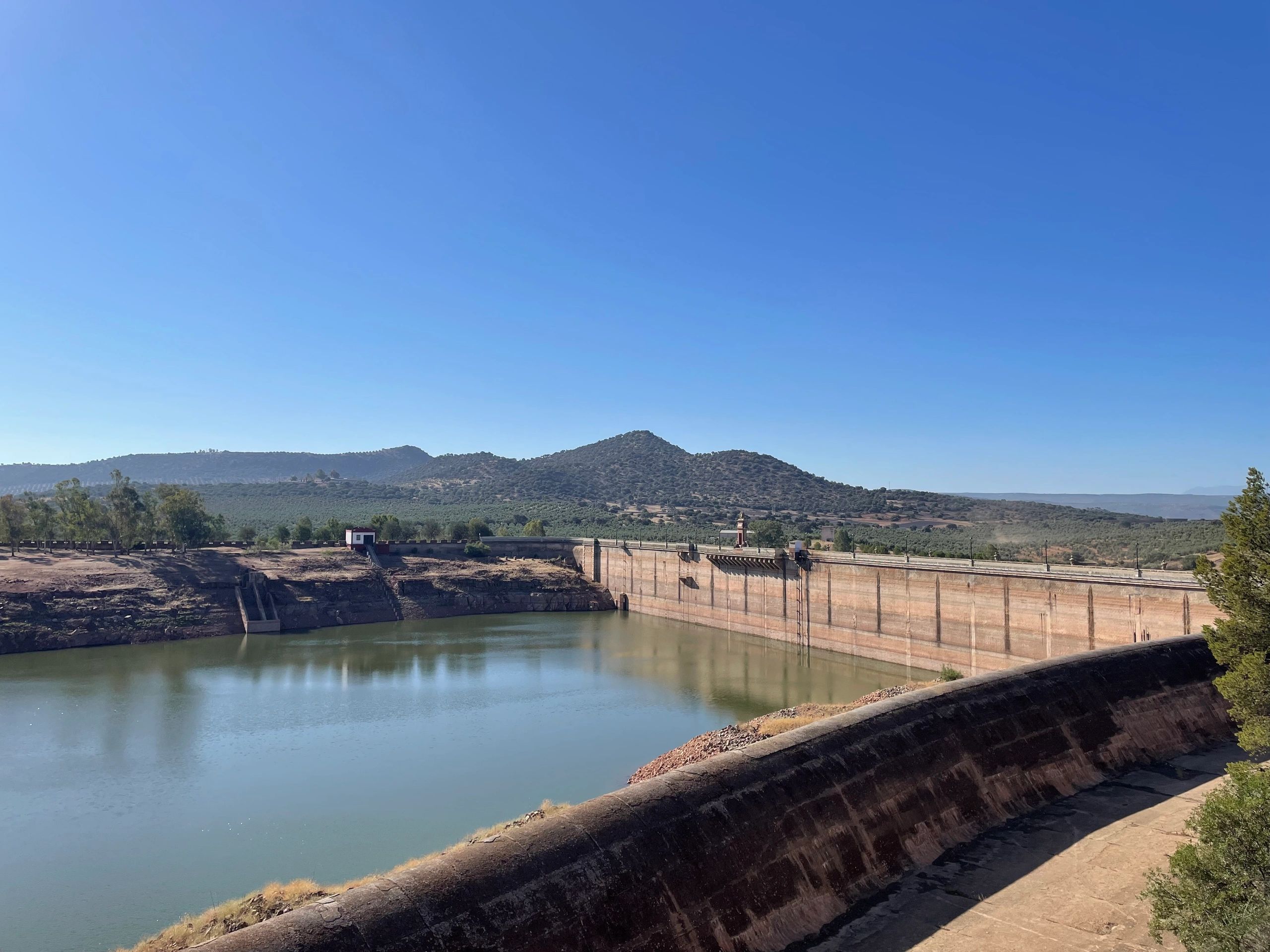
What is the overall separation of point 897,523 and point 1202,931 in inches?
5766

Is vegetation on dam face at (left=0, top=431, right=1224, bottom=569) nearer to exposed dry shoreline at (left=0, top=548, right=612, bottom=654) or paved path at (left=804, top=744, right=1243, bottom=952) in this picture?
exposed dry shoreline at (left=0, top=548, right=612, bottom=654)

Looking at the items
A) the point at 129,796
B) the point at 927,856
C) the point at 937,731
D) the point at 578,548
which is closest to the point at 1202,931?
the point at 927,856

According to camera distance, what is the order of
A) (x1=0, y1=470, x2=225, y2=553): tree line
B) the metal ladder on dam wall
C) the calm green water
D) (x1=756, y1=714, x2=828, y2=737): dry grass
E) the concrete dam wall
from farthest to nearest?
(x1=0, y1=470, x2=225, y2=553): tree line
the metal ladder on dam wall
the concrete dam wall
(x1=756, y1=714, x2=828, y2=737): dry grass
the calm green water

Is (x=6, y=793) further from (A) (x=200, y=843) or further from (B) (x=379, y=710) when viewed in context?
(B) (x=379, y=710)

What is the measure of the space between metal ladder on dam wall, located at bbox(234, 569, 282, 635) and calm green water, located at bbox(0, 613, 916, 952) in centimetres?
325

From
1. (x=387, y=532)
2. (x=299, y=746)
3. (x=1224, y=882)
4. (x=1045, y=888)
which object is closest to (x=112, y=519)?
(x=387, y=532)

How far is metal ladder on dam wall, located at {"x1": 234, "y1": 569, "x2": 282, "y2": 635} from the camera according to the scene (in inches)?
2394

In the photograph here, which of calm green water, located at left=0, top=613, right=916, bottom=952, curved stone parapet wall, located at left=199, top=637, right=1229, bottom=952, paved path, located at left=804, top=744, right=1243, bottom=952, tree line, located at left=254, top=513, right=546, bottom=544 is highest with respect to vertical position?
tree line, located at left=254, top=513, right=546, bottom=544

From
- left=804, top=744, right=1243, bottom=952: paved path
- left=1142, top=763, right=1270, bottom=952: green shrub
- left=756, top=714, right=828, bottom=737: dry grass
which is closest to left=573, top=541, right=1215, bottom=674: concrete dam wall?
left=756, top=714, right=828, bottom=737: dry grass

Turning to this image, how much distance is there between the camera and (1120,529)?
102625mm

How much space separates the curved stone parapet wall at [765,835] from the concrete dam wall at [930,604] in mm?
18839

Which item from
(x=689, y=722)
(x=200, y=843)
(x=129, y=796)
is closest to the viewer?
(x=200, y=843)

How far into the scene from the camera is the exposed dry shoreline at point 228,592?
178 ft

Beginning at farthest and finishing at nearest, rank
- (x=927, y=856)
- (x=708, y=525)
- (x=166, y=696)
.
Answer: (x=708, y=525)
(x=166, y=696)
(x=927, y=856)
